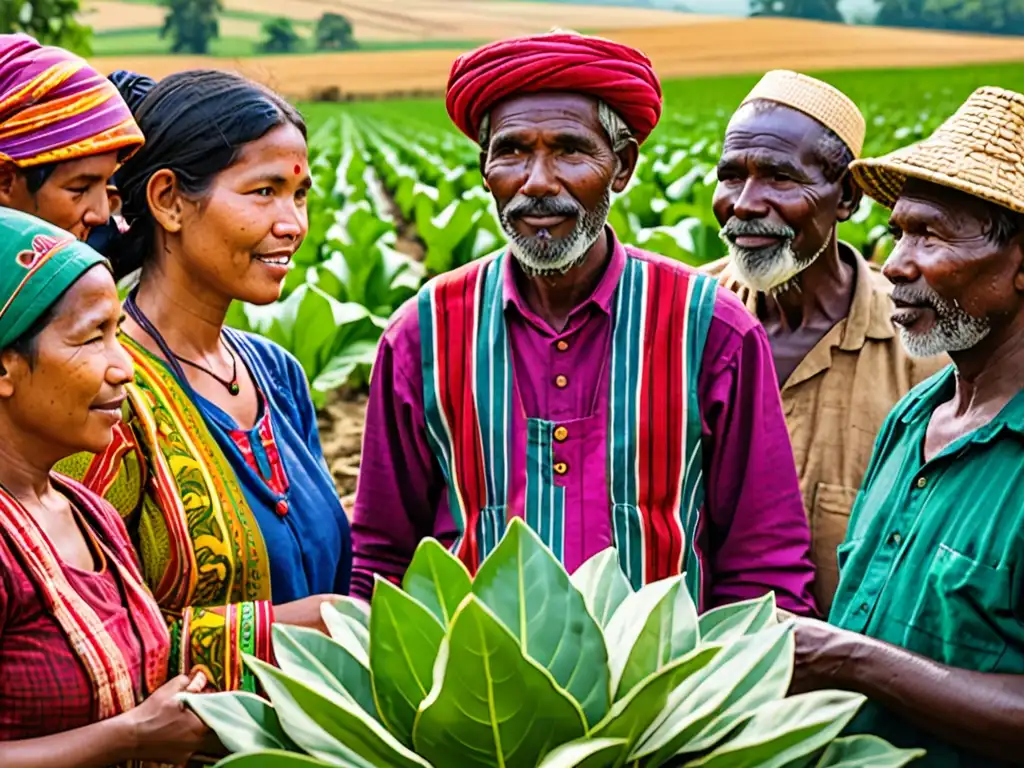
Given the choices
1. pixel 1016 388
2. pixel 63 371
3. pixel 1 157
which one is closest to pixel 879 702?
pixel 1016 388

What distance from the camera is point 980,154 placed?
208 centimetres

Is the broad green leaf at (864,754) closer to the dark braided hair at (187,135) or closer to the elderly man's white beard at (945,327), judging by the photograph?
the elderly man's white beard at (945,327)

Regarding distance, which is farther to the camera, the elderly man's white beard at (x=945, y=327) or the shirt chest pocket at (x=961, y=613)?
the elderly man's white beard at (x=945, y=327)

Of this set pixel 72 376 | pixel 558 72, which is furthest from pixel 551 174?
pixel 72 376

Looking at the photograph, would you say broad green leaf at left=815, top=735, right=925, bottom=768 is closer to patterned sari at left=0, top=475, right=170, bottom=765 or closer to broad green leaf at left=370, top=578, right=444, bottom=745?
broad green leaf at left=370, top=578, right=444, bottom=745

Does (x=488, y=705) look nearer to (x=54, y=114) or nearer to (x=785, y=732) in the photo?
(x=785, y=732)

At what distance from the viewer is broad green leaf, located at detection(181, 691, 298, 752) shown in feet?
4.53

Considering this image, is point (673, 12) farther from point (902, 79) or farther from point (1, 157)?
point (1, 157)

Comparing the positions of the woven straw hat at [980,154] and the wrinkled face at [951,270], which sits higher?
the woven straw hat at [980,154]

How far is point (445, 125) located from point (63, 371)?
38.0m

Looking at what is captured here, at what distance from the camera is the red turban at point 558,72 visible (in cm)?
253

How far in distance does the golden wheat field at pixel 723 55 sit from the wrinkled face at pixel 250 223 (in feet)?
150

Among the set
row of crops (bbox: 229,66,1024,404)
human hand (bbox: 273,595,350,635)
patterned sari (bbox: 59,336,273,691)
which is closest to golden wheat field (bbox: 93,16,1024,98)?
row of crops (bbox: 229,66,1024,404)

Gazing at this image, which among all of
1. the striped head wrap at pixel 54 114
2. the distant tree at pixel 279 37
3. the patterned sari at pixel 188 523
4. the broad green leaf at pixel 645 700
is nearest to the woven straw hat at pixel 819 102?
the striped head wrap at pixel 54 114
